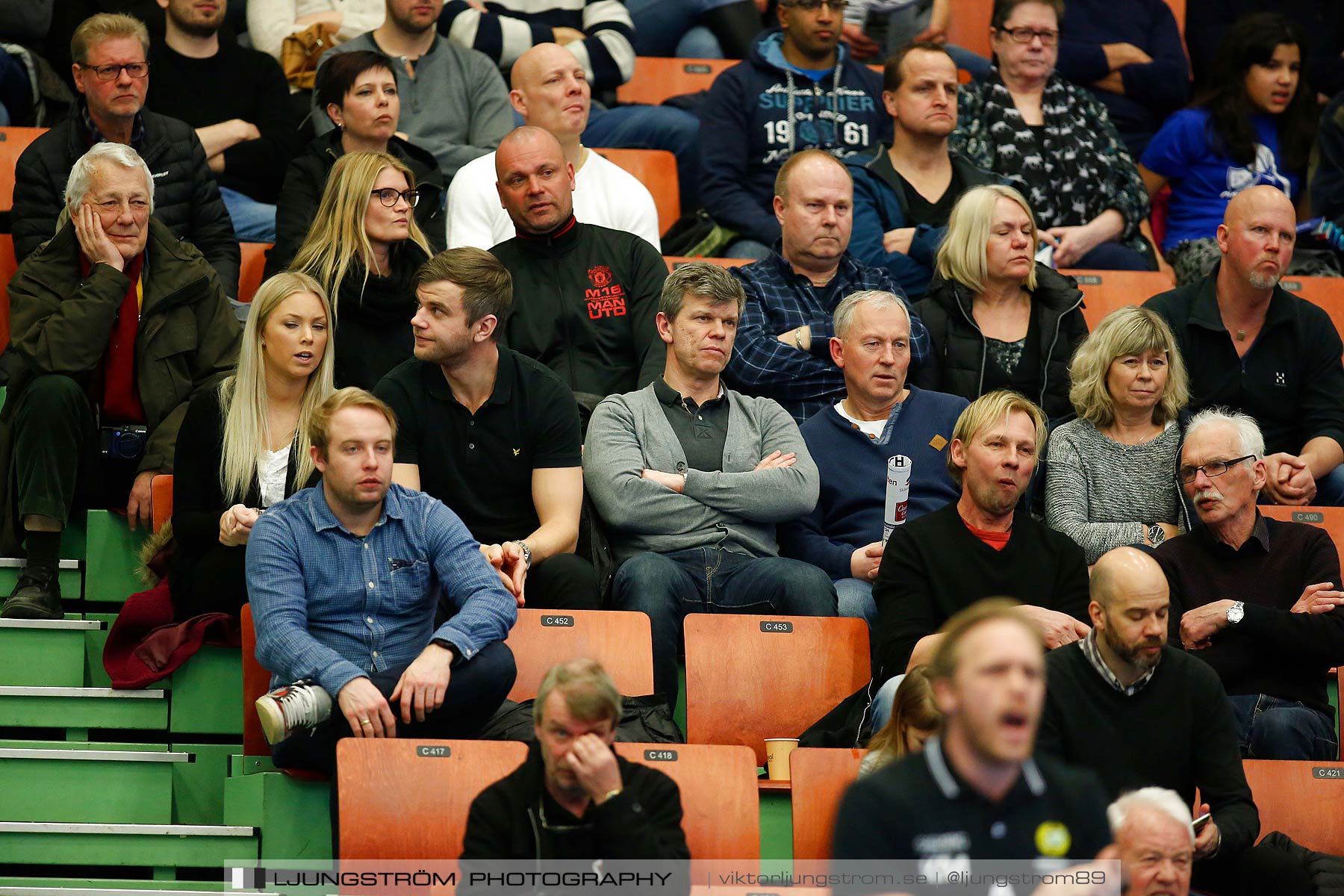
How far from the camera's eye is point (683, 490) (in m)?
4.03

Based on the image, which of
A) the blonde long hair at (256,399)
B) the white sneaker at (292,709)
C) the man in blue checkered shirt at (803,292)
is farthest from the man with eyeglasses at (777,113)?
the white sneaker at (292,709)

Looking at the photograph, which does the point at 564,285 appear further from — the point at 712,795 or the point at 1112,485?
the point at 712,795

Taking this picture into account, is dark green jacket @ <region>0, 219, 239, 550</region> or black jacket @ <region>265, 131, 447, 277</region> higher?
black jacket @ <region>265, 131, 447, 277</region>

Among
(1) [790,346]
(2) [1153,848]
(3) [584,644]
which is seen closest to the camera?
(2) [1153,848]

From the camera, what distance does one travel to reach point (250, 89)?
222 inches

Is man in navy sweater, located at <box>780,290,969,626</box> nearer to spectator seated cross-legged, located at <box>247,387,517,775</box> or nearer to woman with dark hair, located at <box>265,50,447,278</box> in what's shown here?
spectator seated cross-legged, located at <box>247,387,517,775</box>

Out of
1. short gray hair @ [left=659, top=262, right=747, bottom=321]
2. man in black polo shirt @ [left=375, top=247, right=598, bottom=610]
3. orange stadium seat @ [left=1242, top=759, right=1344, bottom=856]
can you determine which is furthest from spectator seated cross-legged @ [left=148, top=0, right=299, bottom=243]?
orange stadium seat @ [left=1242, top=759, right=1344, bottom=856]

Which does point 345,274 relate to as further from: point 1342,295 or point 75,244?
point 1342,295

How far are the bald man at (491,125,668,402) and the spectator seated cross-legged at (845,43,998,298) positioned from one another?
2.77 ft

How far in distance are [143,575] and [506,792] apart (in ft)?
5.44

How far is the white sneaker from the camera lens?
306cm

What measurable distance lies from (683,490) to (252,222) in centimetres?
211

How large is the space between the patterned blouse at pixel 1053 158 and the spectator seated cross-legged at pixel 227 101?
2.30 m

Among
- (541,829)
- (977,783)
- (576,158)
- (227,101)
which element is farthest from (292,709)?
(227,101)
